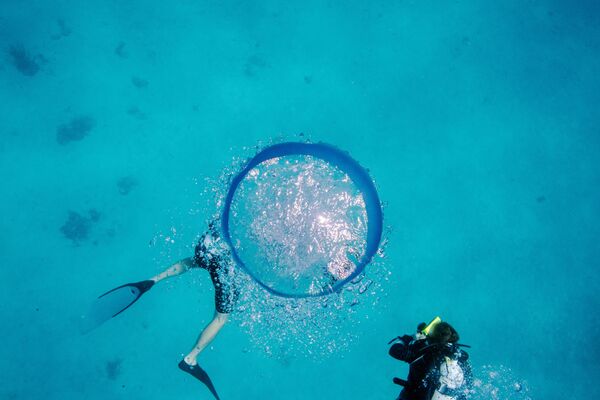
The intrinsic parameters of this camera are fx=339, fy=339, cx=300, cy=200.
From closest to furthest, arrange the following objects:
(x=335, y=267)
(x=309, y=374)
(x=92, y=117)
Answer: (x=335, y=267), (x=309, y=374), (x=92, y=117)

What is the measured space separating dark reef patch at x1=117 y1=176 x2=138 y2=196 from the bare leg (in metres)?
2.11

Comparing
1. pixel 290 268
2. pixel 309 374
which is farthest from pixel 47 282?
pixel 309 374

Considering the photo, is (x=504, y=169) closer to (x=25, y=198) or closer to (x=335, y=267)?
(x=335, y=267)

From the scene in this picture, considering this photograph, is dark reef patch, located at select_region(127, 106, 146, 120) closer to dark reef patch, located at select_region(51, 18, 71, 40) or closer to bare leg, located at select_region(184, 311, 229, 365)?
dark reef patch, located at select_region(51, 18, 71, 40)

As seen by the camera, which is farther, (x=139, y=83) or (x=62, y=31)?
(x=62, y=31)

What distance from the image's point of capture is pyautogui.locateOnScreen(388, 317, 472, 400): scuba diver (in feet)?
8.54

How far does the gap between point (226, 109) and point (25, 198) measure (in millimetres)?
2924

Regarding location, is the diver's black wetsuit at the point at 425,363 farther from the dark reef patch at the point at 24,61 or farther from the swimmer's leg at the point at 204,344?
the dark reef patch at the point at 24,61

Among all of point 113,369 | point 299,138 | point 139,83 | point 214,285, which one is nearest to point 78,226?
point 113,369

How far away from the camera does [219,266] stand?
11.9ft

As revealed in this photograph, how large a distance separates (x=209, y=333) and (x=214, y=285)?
0.60 metres

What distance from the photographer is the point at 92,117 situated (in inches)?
185

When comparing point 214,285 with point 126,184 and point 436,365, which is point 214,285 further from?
point 436,365

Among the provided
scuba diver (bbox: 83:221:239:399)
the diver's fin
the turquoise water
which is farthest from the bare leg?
the diver's fin
